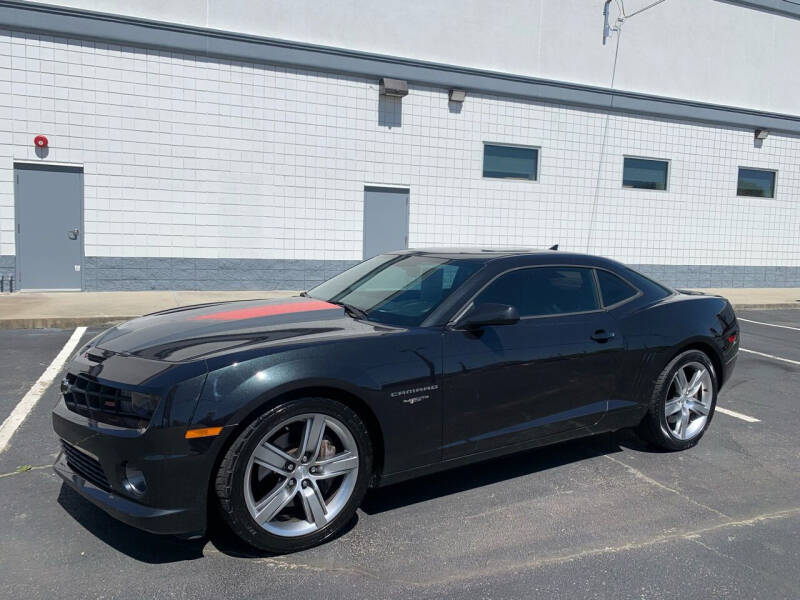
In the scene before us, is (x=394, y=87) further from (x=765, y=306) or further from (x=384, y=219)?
(x=765, y=306)

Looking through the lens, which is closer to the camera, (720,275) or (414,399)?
(414,399)

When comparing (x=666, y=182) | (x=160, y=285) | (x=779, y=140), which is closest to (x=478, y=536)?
(x=160, y=285)

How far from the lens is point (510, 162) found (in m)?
15.3

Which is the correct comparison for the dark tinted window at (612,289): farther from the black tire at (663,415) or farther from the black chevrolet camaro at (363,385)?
the black tire at (663,415)

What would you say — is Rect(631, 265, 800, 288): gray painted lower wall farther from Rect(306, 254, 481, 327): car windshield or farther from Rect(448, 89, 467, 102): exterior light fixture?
Rect(306, 254, 481, 327): car windshield

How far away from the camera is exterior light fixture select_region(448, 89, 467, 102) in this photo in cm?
1417

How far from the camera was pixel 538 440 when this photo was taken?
3979 mm

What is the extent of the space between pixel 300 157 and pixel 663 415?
1028cm

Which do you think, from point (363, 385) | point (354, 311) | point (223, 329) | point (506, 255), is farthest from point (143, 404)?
point (506, 255)

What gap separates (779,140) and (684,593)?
63.4 ft

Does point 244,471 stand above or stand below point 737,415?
above

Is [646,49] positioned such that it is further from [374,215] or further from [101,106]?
[101,106]

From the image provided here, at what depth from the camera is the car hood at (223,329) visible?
3.16 meters

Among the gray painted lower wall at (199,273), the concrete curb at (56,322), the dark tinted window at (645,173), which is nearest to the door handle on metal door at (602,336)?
the concrete curb at (56,322)
